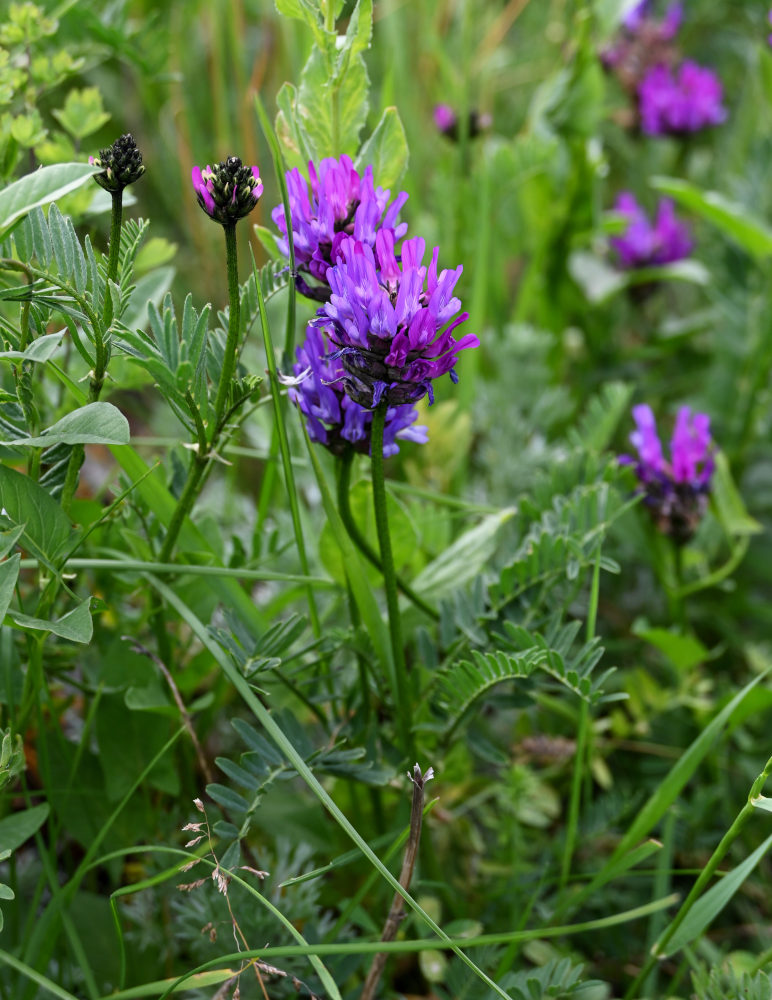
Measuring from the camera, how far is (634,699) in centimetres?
92

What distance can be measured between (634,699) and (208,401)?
0.54 m

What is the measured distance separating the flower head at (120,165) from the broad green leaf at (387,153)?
0.18 metres

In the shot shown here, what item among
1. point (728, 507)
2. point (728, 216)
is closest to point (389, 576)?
point (728, 507)

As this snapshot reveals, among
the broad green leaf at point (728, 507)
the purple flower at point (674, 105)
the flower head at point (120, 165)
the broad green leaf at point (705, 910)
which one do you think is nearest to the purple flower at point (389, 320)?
the flower head at point (120, 165)

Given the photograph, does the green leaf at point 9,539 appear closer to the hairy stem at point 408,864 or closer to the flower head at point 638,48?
the hairy stem at point 408,864

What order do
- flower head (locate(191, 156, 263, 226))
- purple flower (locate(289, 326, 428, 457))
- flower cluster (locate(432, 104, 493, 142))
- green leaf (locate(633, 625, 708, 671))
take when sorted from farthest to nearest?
flower cluster (locate(432, 104, 493, 142)), green leaf (locate(633, 625, 708, 671)), purple flower (locate(289, 326, 428, 457)), flower head (locate(191, 156, 263, 226))

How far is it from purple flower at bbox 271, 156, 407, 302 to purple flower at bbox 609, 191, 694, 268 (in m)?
0.92

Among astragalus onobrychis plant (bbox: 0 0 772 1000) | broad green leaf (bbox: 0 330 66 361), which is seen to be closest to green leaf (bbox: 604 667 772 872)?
astragalus onobrychis plant (bbox: 0 0 772 1000)

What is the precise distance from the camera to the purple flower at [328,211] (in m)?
0.56

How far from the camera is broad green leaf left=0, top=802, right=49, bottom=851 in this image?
580mm

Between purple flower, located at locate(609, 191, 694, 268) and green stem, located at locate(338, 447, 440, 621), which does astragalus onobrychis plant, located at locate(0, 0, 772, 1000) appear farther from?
purple flower, located at locate(609, 191, 694, 268)

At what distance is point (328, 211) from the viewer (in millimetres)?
563

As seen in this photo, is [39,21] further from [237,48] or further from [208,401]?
[237,48]

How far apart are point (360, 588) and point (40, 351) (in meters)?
0.26
